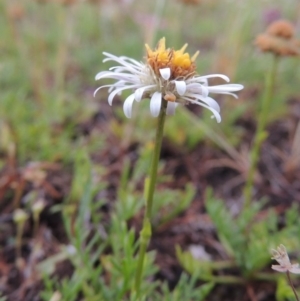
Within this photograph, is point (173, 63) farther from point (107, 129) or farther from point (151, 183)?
point (107, 129)

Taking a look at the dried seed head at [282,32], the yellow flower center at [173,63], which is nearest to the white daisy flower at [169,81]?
the yellow flower center at [173,63]

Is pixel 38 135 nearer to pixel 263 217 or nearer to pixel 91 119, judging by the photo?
pixel 91 119

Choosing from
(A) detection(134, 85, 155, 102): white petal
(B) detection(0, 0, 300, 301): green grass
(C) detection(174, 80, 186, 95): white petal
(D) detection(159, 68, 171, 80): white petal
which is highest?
(D) detection(159, 68, 171, 80): white petal

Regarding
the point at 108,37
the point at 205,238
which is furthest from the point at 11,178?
the point at 108,37

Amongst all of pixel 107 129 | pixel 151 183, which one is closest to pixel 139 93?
pixel 151 183

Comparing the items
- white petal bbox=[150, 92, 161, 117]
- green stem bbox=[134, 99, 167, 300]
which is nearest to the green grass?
green stem bbox=[134, 99, 167, 300]

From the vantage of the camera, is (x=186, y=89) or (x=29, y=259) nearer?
(x=186, y=89)

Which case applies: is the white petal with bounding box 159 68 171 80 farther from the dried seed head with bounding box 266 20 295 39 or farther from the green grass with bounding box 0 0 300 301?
the dried seed head with bounding box 266 20 295 39

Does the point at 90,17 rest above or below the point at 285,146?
above
